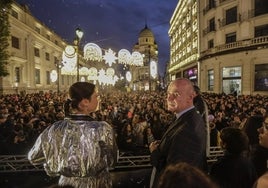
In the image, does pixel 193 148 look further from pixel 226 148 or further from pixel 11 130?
pixel 11 130

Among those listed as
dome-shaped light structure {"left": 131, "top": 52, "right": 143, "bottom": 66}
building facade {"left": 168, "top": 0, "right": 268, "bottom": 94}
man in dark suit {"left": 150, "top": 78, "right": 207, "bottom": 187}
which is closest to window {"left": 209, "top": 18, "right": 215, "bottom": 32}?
building facade {"left": 168, "top": 0, "right": 268, "bottom": 94}

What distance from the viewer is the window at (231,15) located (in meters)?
35.8

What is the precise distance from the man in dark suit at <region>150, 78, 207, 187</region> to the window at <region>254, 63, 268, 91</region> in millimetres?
30893

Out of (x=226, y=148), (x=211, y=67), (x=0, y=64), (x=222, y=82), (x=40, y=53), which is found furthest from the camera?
(x=40, y=53)

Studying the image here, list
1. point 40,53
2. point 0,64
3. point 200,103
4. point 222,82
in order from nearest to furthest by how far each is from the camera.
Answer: point 200,103
point 0,64
point 222,82
point 40,53

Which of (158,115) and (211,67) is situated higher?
(211,67)

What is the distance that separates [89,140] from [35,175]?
326 centimetres

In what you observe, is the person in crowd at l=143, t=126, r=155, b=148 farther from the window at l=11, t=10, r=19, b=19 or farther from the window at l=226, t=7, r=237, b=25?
the window at l=11, t=10, r=19, b=19

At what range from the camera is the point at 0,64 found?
22.5 meters

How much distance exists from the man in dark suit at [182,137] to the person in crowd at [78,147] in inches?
21.9

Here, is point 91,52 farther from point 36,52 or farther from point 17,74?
point 36,52

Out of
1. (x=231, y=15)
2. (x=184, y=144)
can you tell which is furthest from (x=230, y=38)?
(x=184, y=144)

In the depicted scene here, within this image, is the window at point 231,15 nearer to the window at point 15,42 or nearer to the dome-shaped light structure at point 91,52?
the dome-shaped light structure at point 91,52

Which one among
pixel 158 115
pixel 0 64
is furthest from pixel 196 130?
pixel 0 64
